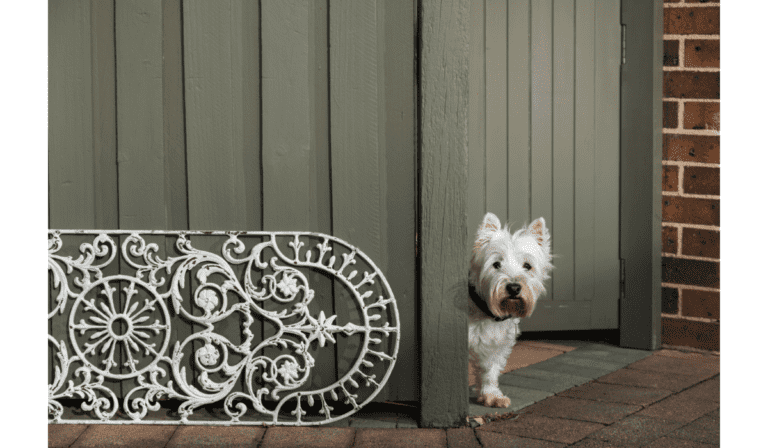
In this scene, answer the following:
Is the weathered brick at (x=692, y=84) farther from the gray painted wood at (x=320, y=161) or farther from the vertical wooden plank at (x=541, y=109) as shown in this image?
the gray painted wood at (x=320, y=161)

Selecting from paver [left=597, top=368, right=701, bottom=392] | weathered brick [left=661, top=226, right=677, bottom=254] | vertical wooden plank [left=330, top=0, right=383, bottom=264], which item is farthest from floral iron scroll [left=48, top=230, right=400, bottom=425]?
weathered brick [left=661, top=226, right=677, bottom=254]

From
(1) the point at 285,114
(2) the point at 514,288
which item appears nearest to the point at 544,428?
(2) the point at 514,288

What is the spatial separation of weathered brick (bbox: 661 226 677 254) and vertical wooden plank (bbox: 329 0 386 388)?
2054 millimetres

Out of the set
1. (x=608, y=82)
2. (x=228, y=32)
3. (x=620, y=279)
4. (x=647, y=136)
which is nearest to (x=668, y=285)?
(x=620, y=279)

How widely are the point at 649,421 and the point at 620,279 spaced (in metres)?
1.46

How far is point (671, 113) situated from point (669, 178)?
1.22 ft

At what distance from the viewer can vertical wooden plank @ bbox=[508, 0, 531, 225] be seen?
4.15 metres

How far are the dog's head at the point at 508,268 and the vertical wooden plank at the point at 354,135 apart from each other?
456 mm

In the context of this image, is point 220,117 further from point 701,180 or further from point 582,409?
point 701,180

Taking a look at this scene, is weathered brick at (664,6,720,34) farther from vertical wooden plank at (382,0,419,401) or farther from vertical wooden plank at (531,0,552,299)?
vertical wooden plank at (382,0,419,401)

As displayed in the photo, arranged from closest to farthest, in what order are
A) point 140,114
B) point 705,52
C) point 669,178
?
point 140,114 < point 705,52 < point 669,178

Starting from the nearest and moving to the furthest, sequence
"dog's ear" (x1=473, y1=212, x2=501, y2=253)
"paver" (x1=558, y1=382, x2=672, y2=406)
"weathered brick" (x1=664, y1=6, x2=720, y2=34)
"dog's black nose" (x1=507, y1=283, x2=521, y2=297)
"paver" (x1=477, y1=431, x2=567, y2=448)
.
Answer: "paver" (x1=477, y1=431, x2=567, y2=448), "dog's black nose" (x1=507, y1=283, x2=521, y2=297), "dog's ear" (x1=473, y1=212, x2=501, y2=253), "paver" (x1=558, y1=382, x2=672, y2=406), "weathered brick" (x1=664, y1=6, x2=720, y2=34)

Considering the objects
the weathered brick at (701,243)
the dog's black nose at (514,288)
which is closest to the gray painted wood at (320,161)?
the dog's black nose at (514,288)

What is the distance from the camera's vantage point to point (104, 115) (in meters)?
2.91
